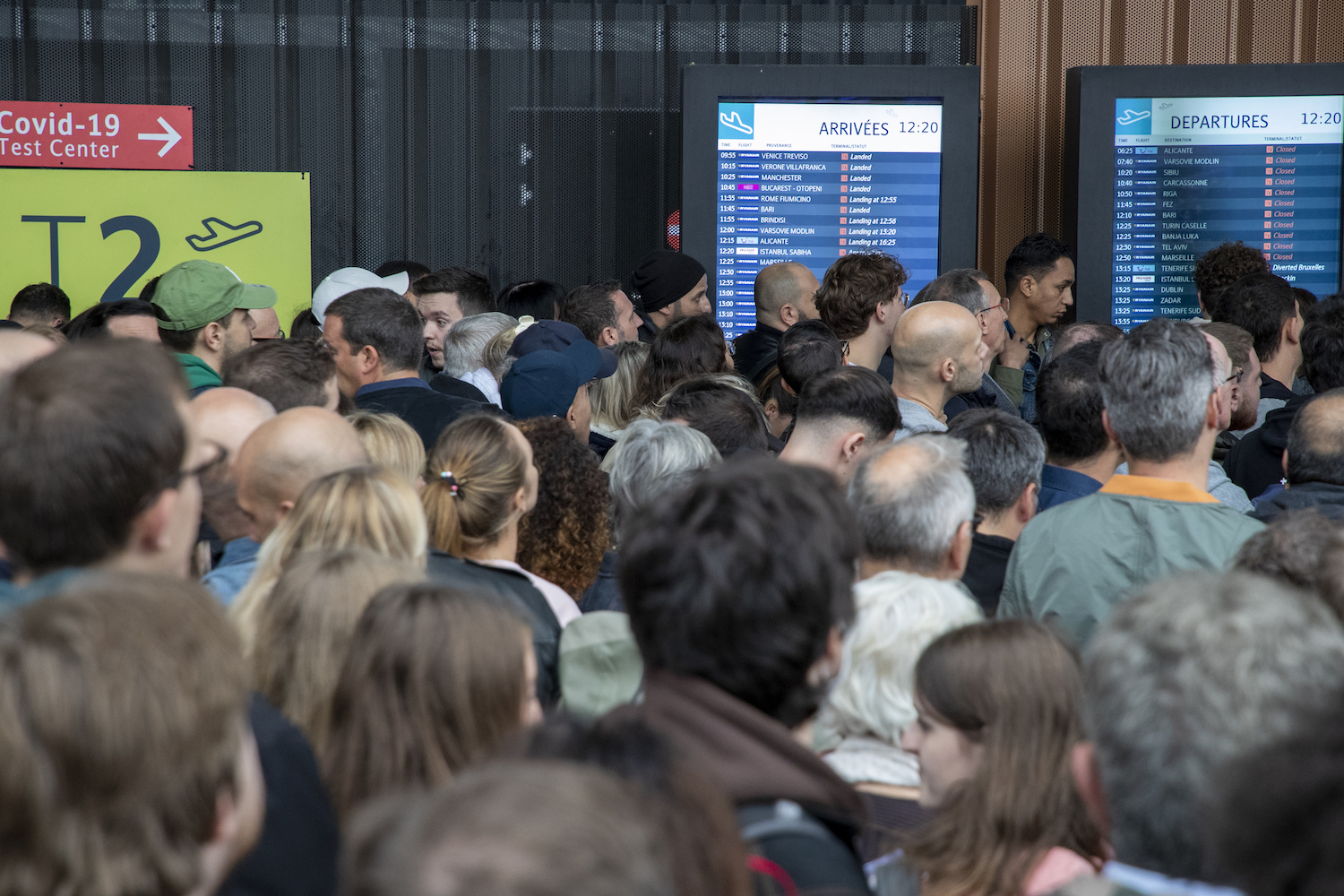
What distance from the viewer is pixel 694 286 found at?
568 cm

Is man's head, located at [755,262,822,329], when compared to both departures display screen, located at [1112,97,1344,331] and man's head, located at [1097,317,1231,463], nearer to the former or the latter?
departures display screen, located at [1112,97,1344,331]

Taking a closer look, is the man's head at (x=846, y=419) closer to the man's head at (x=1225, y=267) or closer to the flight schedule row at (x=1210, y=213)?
the man's head at (x=1225, y=267)

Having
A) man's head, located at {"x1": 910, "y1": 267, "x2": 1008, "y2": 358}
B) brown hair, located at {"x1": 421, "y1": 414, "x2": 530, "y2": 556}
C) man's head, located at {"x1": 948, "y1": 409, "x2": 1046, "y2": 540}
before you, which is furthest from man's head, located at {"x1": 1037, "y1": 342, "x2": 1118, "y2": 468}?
brown hair, located at {"x1": 421, "y1": 414, "x2": 530, "y2": 556}

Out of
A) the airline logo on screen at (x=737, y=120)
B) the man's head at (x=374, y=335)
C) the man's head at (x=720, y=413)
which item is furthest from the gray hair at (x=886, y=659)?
the airline logo on screen at (x=737, y=120)

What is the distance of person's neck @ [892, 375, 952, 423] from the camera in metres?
3.95

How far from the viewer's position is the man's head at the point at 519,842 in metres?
0.79

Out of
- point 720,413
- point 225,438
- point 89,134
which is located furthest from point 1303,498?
point 89,134

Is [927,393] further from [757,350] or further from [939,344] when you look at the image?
[757,350]

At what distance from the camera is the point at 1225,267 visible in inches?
214

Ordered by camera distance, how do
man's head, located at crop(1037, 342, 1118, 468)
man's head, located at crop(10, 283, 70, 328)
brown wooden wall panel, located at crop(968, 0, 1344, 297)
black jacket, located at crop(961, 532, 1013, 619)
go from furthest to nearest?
brown wooden wall panel, located at crop(968, 0, 1344, 297) < man's head, located at crop(10, 283, 70, 328) < man's head, located at crop(1037, 342, 1118, 468) < black jacket, located at crop(961, 532, 1013, 619)

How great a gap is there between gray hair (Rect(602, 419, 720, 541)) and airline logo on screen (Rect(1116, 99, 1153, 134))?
400 cm

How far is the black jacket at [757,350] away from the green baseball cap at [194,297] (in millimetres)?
1991

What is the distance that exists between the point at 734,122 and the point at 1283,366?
2.72 metres

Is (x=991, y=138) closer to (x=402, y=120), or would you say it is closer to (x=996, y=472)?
(x=402, y=120)
